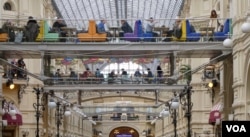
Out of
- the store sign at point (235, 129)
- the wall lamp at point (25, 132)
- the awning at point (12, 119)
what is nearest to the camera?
the store sign at point (235, 129)

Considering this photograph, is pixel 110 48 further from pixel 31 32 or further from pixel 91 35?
pixel 31 32

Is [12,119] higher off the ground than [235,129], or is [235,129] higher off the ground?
[12,119]

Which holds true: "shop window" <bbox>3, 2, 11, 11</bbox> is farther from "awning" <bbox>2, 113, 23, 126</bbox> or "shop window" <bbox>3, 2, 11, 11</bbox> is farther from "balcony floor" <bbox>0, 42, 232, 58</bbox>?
"balcony floor" <bbox>0, 42, 232, 58</bbox>

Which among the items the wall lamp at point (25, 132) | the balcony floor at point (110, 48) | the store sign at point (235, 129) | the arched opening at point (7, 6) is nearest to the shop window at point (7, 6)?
the arched opening at point (7, 6)

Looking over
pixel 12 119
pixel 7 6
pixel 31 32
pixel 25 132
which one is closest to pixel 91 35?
pixel 31 32

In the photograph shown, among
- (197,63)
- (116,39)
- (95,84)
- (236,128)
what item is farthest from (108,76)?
(236,128)

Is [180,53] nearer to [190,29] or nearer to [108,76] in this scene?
[190,29]

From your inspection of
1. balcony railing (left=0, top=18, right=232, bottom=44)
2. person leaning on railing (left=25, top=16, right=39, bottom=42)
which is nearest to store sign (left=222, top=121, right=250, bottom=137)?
balcony railing (left=0, top=18, right=232, bottom=44)

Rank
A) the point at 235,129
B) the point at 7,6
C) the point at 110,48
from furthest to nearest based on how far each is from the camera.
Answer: the point at 7,6, the point at 110,48, the point at 235,129

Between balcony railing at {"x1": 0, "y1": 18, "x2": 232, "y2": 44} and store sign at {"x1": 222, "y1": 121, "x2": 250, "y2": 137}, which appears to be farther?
balcony railing at {"x1": 0, "y1": 18, "x2": 232, "y2": 44}

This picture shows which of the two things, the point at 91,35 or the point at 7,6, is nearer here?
the point at 91,35

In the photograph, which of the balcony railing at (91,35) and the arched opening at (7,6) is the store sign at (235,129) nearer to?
the balcony railing at (91,35)

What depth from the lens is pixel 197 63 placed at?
162ft

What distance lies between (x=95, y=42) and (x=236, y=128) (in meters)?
21.1
